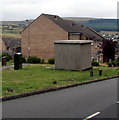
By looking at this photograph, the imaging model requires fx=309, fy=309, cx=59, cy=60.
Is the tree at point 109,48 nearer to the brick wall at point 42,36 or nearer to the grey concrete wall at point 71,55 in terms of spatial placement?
the brick wall at point 42,36

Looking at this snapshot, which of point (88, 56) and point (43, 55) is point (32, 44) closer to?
point (43, 55)

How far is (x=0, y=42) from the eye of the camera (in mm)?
90812

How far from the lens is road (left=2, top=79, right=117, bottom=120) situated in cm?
809

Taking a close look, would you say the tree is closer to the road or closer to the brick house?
the brick house

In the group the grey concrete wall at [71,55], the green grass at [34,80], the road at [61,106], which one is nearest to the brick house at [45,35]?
the grey concrete wall at [71,55]

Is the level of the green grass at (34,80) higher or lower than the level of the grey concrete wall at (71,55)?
lower

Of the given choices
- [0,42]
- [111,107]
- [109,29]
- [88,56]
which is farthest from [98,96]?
[109,29]

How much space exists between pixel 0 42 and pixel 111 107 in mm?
83646

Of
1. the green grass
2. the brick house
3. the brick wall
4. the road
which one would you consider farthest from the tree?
the road

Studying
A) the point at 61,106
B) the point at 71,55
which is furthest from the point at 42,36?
the point at 61,106

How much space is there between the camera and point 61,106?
9227mm

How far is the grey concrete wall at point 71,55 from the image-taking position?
25.3m

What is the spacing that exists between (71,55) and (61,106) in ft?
54.1

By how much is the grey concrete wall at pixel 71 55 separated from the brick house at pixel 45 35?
125 ft
